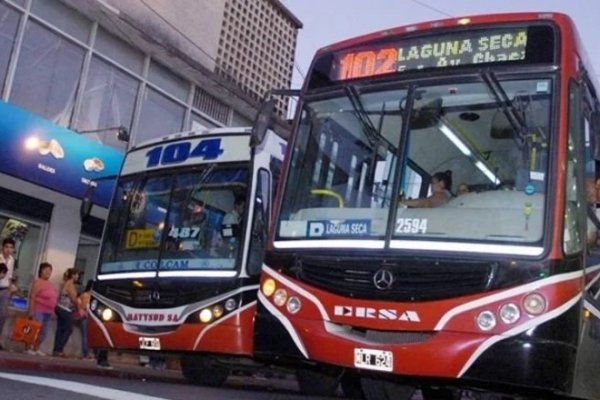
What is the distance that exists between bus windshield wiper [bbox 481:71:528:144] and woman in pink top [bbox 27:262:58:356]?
851 cm

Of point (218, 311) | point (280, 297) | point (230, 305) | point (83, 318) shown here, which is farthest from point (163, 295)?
point (83, 318)

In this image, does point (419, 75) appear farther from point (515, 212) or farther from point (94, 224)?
point (94, 224)

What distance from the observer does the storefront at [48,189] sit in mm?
11445

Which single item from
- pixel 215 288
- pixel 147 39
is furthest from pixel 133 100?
pixel 215 288

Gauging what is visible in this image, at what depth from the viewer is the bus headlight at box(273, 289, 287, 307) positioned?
242 inches

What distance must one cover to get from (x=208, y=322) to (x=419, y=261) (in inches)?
119

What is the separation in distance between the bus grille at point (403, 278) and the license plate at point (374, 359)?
16.2 inches

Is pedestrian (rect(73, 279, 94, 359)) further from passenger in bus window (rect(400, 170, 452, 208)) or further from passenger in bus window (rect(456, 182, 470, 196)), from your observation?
passenger in bus window (rect(456, 182, 470, 196))

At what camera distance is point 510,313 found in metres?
5.24

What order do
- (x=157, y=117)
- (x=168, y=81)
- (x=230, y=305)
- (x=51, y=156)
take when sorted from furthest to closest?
(x=168, y=81) < (x=157, y=117) < (x=51, y=156) < (x=230, y=305)

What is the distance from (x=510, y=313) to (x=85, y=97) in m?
11.7

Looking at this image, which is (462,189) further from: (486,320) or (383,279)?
(486,320)

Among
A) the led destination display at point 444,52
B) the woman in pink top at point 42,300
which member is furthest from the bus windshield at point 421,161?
the woman in pink top at point 42,300

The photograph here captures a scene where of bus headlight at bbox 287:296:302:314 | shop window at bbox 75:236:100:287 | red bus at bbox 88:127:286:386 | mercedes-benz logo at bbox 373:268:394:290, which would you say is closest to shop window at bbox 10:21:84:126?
shop window at bbox 75:236:100:287
